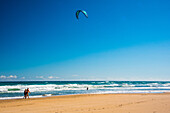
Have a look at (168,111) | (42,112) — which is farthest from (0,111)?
(168,111)

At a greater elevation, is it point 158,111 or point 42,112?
point 42,112

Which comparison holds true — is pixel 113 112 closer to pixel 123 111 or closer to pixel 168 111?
pixel 123 111

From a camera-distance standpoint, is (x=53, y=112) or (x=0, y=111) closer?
(x=53, y=112)

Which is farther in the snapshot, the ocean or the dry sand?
the ocean

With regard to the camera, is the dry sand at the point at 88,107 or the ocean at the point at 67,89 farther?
the ocean at the point at 67,89

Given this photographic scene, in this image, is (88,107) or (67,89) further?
(67,89)

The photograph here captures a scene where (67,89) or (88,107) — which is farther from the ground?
(67,89)

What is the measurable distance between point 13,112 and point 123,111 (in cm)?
604

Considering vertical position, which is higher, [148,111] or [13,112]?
[13,112]

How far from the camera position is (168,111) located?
9062mm

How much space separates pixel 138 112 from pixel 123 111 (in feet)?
2.56

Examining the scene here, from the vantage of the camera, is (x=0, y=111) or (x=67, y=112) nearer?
(x=67, y=112)

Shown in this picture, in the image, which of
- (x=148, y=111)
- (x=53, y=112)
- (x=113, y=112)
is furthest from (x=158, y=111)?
(x=53, y=112)

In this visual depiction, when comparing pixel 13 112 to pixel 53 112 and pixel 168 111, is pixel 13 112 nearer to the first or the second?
pixel 53 112
